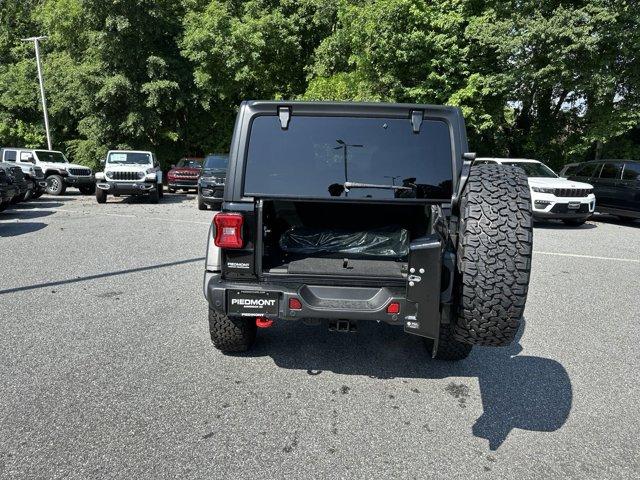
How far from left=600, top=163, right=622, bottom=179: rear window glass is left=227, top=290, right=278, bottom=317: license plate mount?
13.0 meters

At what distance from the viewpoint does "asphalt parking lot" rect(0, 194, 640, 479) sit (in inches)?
101

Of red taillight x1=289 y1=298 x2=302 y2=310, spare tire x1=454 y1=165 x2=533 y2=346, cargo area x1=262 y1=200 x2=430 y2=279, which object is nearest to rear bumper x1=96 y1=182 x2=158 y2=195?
cargo area x1=262 y1=200 x2=430 y2=279

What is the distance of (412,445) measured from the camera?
2.74m

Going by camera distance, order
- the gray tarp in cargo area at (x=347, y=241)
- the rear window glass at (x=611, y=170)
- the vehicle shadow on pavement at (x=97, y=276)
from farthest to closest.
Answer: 1. the rear window glass at (x=611, y=170)
2. the vehicle shadow on pavement at (x=97, y=276)
3. the gray tarp in cargo area at (x=347, y=241)

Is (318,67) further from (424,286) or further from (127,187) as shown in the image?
(424,286)

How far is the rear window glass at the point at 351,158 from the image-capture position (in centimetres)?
348

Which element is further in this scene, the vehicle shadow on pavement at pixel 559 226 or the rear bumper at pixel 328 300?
the vehicle shadow on pavement at pixel 559 226

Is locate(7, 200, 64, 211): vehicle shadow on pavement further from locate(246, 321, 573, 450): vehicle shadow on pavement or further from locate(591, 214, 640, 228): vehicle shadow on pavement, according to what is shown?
locate(591, 214, 640, 228): vehicle shadow on pavement

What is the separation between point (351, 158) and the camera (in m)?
3.55

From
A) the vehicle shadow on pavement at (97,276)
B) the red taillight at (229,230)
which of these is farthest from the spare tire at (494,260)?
the vehicle shadow on pavement at (97,276)

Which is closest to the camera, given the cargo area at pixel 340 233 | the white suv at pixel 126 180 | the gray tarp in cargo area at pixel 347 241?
the cargo area at pixel 340 233

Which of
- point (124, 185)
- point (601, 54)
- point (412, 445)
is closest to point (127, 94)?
point (124, 185)

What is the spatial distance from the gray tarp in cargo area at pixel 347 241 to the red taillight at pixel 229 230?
99 centimetres

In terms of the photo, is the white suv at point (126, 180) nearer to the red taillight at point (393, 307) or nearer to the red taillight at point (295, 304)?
the red taillight at point (295, 304)
